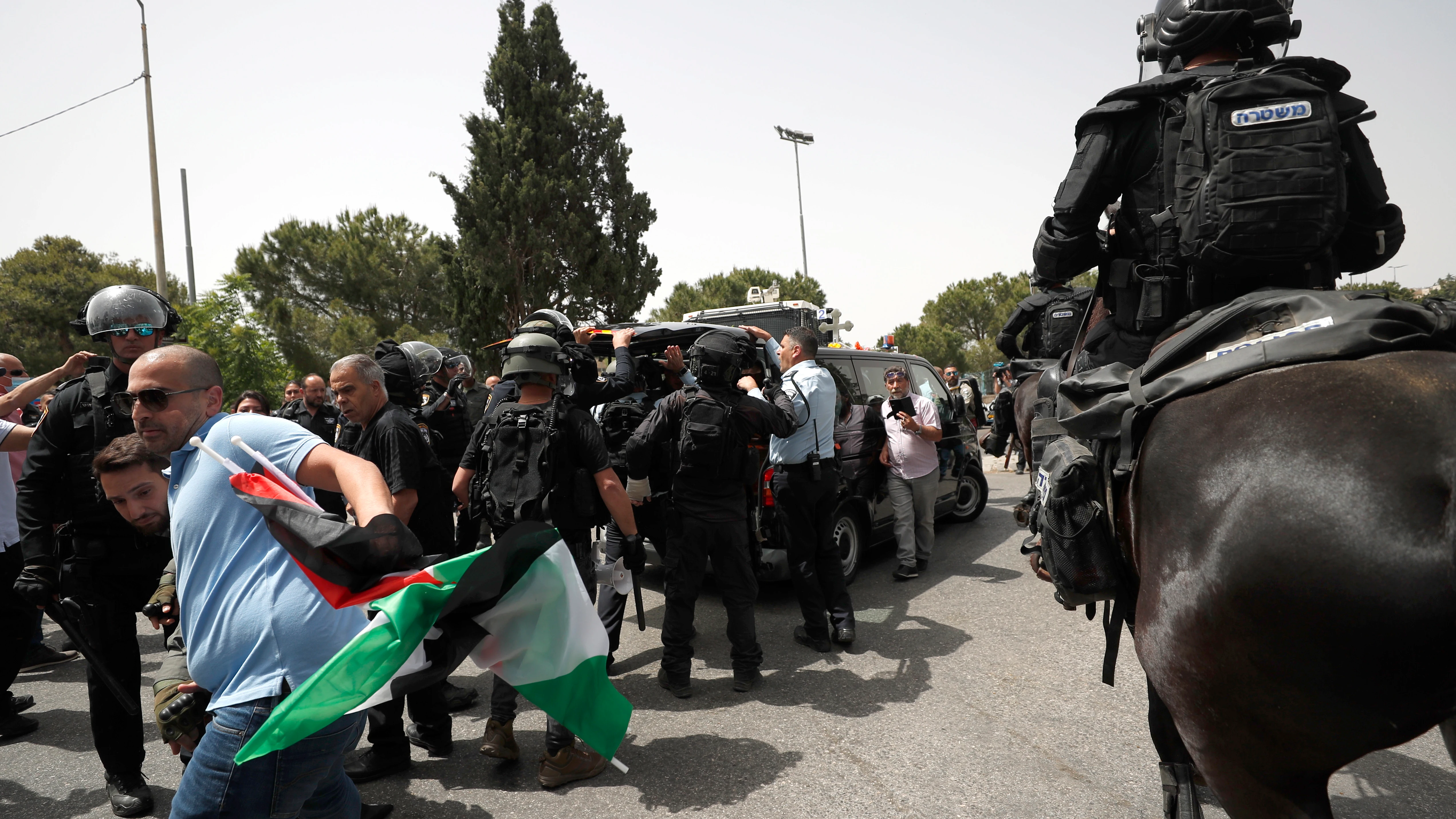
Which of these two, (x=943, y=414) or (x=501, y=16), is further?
(x=501, y=16)

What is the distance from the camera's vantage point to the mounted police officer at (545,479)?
379 centimetres

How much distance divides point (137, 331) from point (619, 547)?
9.15 ft

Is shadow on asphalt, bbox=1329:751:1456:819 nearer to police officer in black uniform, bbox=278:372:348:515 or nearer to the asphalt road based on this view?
the asphalt road

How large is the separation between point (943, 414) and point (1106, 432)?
5.85 metres

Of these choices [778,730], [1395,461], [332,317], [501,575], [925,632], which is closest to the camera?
[1395,461]

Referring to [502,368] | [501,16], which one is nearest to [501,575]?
[502,368]

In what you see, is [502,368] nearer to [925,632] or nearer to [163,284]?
[925,632]

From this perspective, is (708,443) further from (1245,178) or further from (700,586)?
(1245,178)

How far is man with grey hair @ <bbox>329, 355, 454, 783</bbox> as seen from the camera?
3744mm

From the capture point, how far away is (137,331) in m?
3.56

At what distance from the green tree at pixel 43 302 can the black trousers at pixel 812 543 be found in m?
27.4

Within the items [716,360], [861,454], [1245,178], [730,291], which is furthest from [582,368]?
[730,291]

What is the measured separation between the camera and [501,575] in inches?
80.4

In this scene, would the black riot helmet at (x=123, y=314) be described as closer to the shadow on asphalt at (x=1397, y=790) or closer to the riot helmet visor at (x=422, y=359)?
the riot helmet visor at (x=422, y=359)
